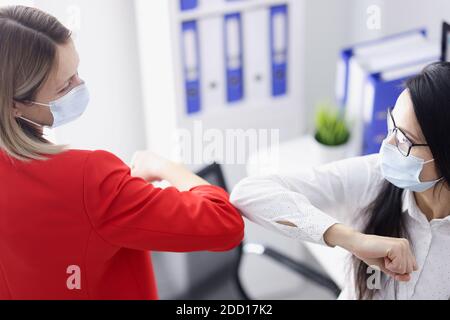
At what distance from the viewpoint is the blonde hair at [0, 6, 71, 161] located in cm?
109

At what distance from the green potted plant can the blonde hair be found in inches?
42.8

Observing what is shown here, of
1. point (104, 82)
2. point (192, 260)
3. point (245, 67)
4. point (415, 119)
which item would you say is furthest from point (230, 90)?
point (415, 119)

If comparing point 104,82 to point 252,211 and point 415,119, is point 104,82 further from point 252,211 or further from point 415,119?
point 415,119

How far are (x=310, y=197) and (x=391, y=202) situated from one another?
0.17m

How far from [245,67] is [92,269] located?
1.22 meters

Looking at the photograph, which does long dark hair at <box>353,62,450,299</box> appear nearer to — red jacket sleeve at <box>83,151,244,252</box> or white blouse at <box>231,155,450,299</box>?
white blouse at <box>231,155,450,299</box>

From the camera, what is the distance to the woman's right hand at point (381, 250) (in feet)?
3.84

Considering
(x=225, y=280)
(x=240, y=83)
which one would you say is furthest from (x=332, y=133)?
(x=225, y=280)

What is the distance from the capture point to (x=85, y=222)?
3.88 feet

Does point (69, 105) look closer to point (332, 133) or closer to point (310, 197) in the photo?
point (310, 197)

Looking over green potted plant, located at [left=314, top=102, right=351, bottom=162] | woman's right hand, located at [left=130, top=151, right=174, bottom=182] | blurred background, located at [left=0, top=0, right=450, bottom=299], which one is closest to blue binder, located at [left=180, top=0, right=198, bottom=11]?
blurred background, located at [left=0, top=0, right=450, bottom=299]

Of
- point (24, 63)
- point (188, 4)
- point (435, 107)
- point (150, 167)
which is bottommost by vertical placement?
point (150, 167)

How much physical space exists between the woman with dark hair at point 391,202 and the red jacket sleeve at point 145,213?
135 millimetres

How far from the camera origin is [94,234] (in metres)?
1.20
